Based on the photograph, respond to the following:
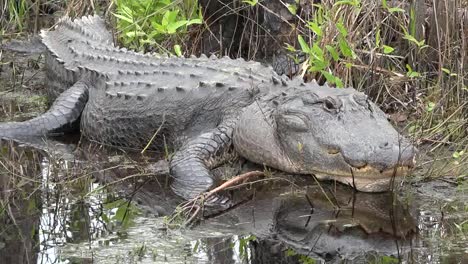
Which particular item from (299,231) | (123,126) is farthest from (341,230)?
(123,126)

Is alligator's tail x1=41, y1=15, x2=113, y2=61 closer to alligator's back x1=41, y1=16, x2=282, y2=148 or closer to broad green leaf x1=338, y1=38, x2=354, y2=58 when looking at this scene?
alligator's back x1=41, y1=16, x2=282, y2=148

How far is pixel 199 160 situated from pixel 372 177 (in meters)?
→ 1.09

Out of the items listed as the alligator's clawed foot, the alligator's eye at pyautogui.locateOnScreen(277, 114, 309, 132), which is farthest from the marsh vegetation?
the alligator's eye at pyautogui.locateOnScreen(277, 114, 309, 132)

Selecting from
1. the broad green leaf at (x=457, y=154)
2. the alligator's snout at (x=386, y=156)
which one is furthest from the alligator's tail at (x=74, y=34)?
the broad green leaf at (x=457, y=154)

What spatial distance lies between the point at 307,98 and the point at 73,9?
3.86 metres

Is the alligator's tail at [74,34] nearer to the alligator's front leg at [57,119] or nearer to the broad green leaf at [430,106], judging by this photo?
the alligator's front leg at [57,119]

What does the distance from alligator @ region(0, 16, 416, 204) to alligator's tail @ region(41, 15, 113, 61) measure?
0.03 metres

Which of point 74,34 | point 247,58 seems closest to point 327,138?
point 247,58

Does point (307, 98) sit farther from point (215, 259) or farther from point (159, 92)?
point (215, 259)

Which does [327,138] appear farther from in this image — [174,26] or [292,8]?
[174,26]

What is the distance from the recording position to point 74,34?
7840 mm

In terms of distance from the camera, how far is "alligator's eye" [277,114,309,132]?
18.7ft

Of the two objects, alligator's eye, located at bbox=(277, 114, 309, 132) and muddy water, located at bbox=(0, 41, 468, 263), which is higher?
alligator's eye, located at bbox=(277, 114, 309, 132)

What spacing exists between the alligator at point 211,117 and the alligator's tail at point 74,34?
0.09ft
